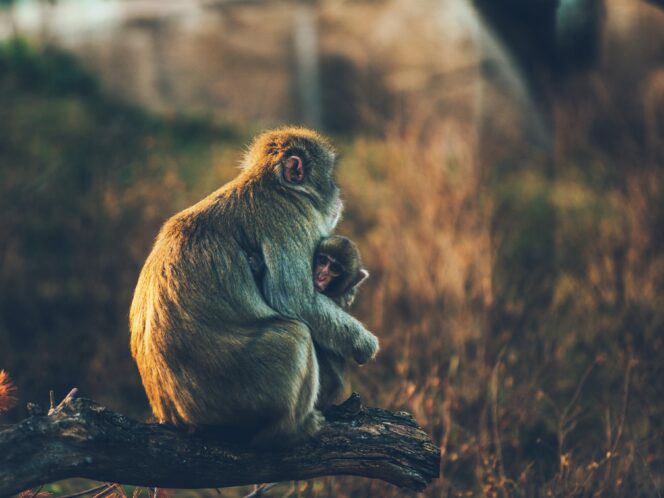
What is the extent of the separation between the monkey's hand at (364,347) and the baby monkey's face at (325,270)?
1.01 ft

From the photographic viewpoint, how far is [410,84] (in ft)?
39.2

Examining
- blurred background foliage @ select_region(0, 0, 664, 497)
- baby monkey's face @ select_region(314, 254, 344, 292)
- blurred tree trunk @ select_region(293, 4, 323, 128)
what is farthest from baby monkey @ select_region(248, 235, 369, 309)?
blurred tree trunk @ select_region(293, 4, 323, 128)

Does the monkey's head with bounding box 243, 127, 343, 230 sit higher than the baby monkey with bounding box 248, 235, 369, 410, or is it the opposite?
the monkey's head with bounding box 243, 127, 343, 230

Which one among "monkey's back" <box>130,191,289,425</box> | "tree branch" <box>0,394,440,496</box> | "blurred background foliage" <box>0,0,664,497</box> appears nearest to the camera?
"tree branch" <box>0,394,440,496</box>

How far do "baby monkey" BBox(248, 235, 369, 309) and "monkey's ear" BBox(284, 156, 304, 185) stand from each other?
0.30 meters

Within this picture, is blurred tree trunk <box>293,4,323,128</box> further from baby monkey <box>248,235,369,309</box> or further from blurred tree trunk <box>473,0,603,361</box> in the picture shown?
baby monkey <box>248,235,369,309</box>

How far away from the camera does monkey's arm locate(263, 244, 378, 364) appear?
3.17 metres

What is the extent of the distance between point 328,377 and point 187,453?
686mm

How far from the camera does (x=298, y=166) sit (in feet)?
11.7

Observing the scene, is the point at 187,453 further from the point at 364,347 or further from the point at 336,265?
the point at 336,265

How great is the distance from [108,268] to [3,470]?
5.02 meters

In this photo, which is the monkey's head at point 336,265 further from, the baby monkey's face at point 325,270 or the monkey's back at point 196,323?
the monkey's back at point 196,323

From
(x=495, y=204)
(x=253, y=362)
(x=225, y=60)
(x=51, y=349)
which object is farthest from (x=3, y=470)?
(x=225, y=60)

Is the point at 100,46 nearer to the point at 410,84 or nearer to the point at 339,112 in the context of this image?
the point at 339,112
